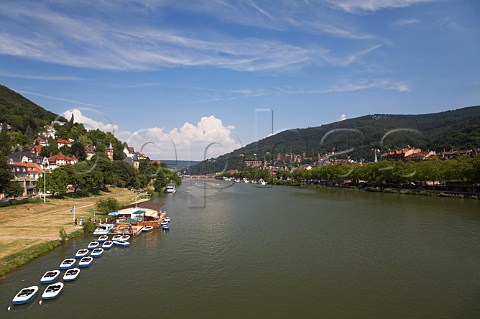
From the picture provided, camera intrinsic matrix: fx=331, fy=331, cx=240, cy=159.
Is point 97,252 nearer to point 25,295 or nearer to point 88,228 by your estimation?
point 25,295

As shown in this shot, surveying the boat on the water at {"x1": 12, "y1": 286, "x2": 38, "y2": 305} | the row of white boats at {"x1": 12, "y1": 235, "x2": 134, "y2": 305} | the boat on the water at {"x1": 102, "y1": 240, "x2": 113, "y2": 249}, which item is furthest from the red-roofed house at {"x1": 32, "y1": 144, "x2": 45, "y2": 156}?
the boat on the water at {"x1": 12, "y1": 286, "x2": 38, "y2": 305}

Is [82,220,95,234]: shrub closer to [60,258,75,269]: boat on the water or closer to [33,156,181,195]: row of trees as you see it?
[60,258,75,269]: boat on the water

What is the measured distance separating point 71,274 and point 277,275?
20.3 metres

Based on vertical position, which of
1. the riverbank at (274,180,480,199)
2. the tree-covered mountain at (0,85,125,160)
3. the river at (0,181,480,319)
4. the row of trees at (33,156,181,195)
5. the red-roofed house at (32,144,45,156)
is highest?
the tree-covered mountain at (0,85,125,160)

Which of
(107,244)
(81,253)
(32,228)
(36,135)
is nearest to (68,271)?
(81,253)

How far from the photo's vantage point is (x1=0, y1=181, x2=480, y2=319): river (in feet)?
86.4

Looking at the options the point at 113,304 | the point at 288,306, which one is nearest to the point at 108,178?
the point at 113,304

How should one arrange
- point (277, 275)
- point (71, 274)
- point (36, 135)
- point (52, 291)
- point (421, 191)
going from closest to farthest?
1. point (52, 291)
2. point (71, 274)
3. point (277, 275)
4. point (421, 191)
5. point (36, 135)

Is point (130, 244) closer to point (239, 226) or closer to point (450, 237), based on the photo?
point (239, 226)

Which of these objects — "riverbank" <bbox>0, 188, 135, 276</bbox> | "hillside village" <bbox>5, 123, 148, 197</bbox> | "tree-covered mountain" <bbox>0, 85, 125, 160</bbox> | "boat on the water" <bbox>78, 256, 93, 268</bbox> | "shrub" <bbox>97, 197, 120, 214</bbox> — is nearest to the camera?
"boat on the water" <bbox>78, 256, 93, 268</bbox>

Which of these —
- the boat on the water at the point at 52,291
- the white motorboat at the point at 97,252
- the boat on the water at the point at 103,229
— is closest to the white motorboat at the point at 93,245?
the white motorboat at the point at 97,252

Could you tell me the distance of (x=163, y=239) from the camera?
163 feet

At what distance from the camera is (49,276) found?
102ft

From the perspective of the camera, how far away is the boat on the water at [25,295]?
2638cm
